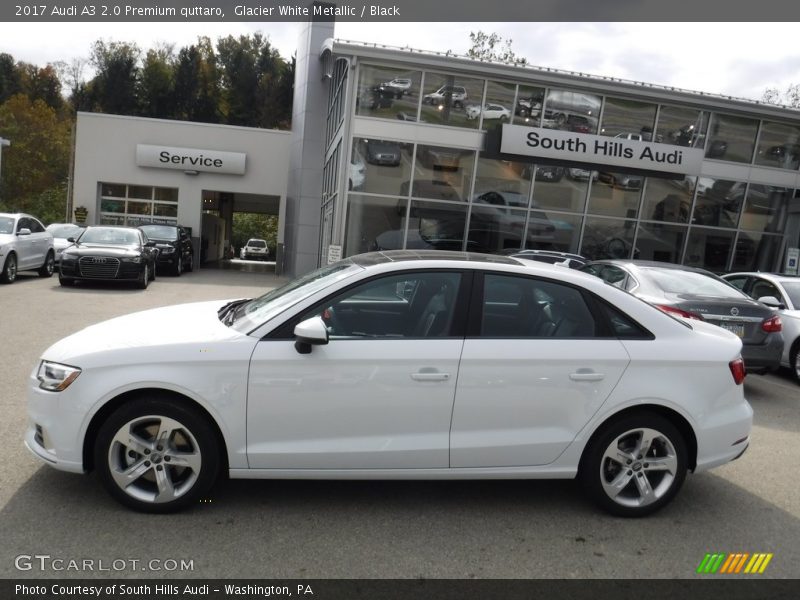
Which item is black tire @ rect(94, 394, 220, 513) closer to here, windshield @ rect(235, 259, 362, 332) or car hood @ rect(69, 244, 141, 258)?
windshield @ rect(235, 259, 362, 332)

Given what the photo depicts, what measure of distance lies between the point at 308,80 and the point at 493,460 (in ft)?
77.2

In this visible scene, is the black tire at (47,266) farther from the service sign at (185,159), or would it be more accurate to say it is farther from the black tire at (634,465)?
the black tire at (634,465)

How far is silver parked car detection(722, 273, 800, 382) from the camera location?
8.78 m

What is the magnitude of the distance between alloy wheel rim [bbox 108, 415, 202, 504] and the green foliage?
71760 mm

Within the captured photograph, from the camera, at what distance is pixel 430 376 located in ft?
11.9

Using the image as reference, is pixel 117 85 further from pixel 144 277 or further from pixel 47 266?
pixel 144 277

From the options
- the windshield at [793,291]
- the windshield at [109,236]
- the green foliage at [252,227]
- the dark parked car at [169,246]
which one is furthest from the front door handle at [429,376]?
the green foliage at [252,227]

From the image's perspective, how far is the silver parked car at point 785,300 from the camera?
878cm

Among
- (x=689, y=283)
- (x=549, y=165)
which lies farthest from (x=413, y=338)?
(x=549, y=165)

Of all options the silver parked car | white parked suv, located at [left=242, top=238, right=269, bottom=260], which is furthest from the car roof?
white parked suv, located at [left=242, top=238, right=269, bottom=260]

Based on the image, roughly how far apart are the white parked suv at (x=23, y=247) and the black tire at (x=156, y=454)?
1272cm

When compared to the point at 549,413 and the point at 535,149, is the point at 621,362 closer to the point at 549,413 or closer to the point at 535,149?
the point at 549,413

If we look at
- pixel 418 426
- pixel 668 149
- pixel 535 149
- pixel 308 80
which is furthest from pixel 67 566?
pixel 308 80

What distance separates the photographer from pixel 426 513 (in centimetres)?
388
